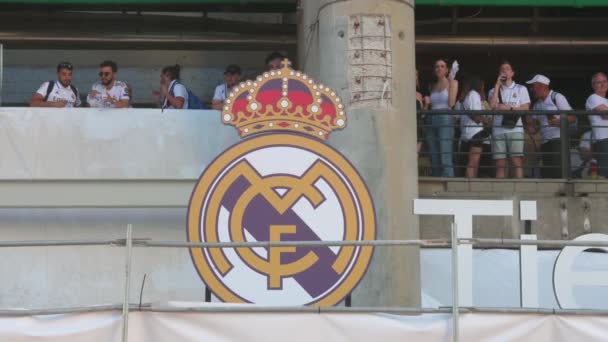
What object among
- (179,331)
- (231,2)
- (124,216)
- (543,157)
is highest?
(231,2)

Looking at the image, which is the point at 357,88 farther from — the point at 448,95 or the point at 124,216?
the point at 124,216

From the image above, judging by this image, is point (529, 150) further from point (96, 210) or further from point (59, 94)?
point (59, 94)

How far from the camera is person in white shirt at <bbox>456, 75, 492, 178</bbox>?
11.8 metres

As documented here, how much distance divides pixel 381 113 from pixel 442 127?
144 centimetres

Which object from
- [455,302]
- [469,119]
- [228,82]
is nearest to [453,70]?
[469,119]

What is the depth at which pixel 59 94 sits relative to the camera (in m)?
11.8

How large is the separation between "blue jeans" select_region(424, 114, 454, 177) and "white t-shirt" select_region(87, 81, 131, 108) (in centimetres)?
370

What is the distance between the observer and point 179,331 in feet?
23.1

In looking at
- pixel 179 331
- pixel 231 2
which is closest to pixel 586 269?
pixel 179 331

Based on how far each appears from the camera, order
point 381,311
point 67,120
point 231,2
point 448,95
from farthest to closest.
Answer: point 231,2 < point 448,95 < point 67,120 < point 381,311

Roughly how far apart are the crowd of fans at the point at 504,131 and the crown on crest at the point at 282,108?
3.46 meters

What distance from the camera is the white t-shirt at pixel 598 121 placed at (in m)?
12.1

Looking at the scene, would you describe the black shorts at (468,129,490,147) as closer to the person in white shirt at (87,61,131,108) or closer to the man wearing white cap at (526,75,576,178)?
the man wearing white cap at (526,75,576,178)

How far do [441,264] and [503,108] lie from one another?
8.14 ft
